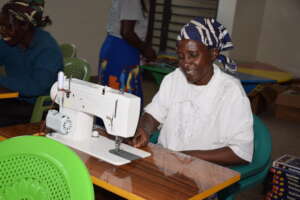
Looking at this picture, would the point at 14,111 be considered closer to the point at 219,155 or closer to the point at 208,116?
the point at 208,116

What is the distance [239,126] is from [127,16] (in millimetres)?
1340

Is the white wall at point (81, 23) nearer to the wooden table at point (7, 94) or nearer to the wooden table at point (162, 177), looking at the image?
the wooden table at point (7, 94)

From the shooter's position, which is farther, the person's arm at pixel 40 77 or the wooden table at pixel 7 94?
the person's arm at pixel 40 77

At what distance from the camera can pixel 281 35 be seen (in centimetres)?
797

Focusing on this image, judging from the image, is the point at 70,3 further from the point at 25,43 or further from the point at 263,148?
the point at 263,148

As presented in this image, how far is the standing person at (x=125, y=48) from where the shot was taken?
3.03 m

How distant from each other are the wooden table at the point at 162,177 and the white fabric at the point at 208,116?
1.24ft

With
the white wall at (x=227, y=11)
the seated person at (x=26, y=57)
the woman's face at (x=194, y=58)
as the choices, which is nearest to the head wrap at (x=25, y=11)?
the seated person at (x=26, y=57)

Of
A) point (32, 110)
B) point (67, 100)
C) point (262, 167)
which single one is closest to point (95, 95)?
point (67, 100)

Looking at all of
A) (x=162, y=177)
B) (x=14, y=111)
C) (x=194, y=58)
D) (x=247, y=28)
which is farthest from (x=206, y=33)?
(x=247, y=28)

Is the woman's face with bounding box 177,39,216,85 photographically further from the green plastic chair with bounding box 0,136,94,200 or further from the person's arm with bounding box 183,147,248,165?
the green plastic chair with bounding box 0,136,94,200

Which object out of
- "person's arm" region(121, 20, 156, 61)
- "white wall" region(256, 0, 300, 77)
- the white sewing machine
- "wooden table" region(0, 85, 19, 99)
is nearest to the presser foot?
the white sewing machine

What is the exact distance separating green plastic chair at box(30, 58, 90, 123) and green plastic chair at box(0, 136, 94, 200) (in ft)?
5.79

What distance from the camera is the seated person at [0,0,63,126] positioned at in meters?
2.80
